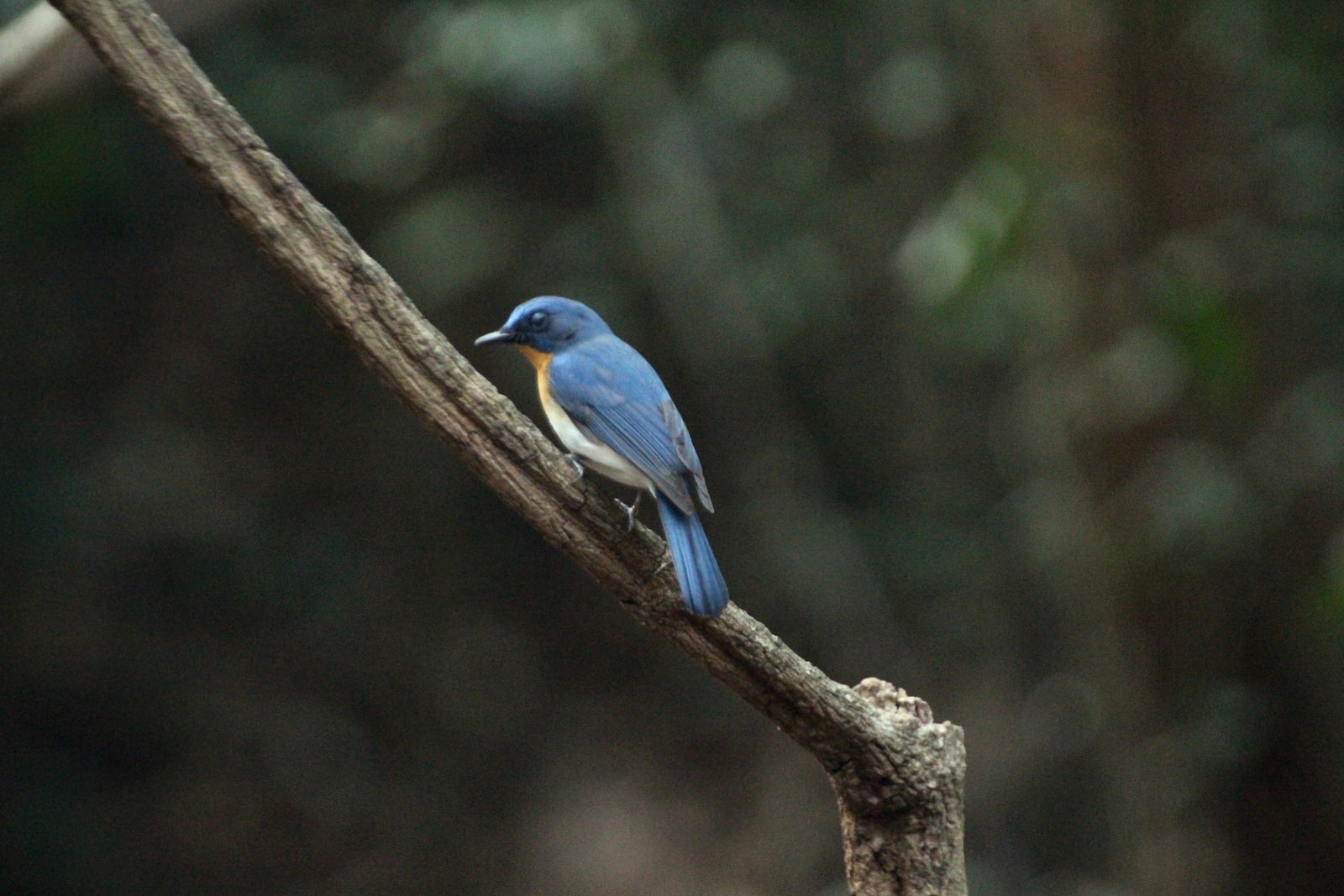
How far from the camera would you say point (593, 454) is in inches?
103

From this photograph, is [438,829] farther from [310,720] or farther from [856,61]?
[856,61]

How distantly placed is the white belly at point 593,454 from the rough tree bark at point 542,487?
0.26 metres

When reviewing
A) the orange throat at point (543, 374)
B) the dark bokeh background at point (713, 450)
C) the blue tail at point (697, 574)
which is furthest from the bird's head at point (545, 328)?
the dark bokeh background at point (713, 450)

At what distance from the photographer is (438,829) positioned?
265 inches

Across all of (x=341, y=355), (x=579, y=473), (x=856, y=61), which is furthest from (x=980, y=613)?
(x=579, y=473)

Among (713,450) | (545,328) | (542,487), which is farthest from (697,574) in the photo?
(713,450)

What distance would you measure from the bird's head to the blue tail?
774mm

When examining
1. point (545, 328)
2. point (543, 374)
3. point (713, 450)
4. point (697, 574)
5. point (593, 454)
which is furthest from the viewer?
point (713, 450)

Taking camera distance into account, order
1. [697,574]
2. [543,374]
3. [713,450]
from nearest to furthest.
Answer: [697,574] < [543,374] < [713,450]

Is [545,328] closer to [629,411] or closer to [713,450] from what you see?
[629,411]

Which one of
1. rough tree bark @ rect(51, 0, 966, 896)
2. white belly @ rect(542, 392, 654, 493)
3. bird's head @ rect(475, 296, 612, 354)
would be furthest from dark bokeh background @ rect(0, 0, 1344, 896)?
rough tree bark @ rect(51, 0, 966, 896)

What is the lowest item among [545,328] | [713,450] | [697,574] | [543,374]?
[697,574]

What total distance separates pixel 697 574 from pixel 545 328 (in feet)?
3.30

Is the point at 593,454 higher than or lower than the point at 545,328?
lower
